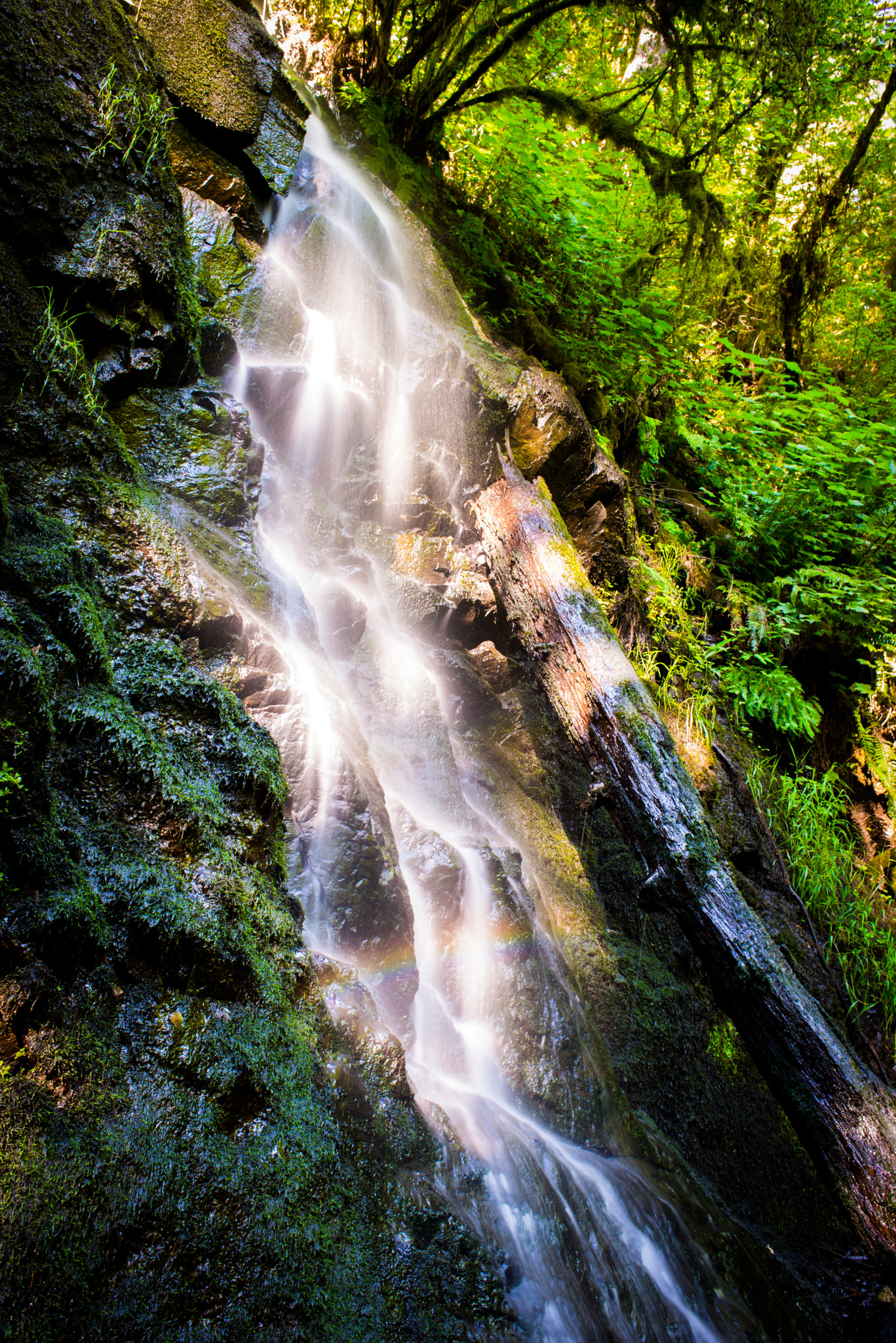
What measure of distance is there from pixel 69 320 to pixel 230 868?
2.60 metres

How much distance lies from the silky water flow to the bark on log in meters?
0.86

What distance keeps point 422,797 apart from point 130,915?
2266 millimetres

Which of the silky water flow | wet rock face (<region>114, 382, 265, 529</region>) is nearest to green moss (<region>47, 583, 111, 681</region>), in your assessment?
the silky water flow

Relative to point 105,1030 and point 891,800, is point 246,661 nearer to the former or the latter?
point 105,1030

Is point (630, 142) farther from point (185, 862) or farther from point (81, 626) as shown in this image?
point (185, 862)

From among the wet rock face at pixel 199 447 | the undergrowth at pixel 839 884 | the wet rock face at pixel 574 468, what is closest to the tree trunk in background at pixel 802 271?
the wet rock face at pixel 574 468

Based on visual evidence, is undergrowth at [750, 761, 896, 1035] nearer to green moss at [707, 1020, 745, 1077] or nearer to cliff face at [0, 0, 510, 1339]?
green moss at [707, 1020, 745, 1077]

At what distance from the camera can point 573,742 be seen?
3.58 meters

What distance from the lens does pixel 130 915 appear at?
5.57ft

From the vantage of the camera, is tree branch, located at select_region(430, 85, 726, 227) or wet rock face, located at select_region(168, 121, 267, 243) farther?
tree branch, located at select_region(430, 85, 726, 227)

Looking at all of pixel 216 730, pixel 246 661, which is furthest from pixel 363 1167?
pixel 246 661

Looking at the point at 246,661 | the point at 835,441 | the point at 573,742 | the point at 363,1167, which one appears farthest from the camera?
the point at 835,441

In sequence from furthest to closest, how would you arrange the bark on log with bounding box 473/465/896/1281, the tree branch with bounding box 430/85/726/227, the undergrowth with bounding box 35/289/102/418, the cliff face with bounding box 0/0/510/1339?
the tree branch with bounding box 430/85/726/227, the undergrowth with bounding box 35/289/102/418, the bark on log with bounding box 473/465/896/1281, the cliff face with bounding box 0/0/510/1339

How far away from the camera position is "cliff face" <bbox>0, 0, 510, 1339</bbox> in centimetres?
130
